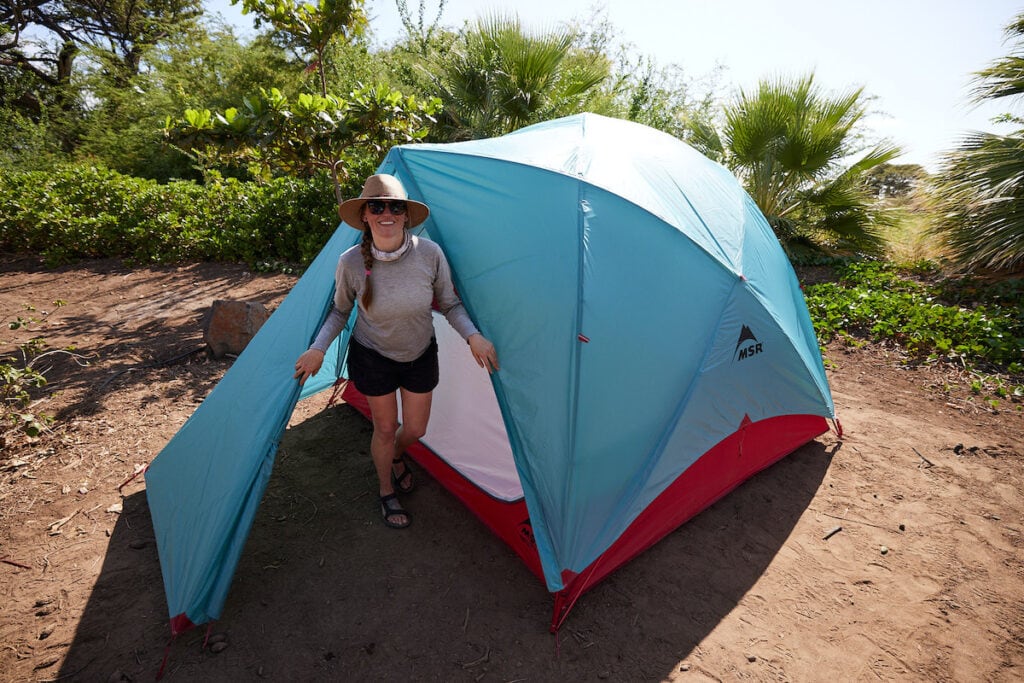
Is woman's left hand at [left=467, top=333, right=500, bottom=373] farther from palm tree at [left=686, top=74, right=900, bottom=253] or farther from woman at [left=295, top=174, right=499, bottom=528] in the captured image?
palm tree at [left=686, top=74, right=900, bottom=253]

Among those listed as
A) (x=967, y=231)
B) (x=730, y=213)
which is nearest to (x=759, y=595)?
(x=730, y=213)

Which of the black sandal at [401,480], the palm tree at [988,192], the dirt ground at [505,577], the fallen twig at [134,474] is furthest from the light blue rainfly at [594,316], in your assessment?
the palm tree at [988,192]

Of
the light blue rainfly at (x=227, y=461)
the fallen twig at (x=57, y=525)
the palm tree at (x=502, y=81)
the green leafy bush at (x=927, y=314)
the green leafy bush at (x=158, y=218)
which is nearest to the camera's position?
the light blue rainfly at (x=227, y=461)

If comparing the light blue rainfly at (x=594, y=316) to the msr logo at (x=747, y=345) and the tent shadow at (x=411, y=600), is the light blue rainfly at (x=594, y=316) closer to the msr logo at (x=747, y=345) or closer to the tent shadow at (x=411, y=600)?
the msr logo at (x=747, y=345)

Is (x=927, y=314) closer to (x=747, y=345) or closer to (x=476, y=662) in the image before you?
(x=747, y=345)

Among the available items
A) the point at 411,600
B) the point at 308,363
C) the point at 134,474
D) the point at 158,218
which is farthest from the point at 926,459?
the point at 158,218

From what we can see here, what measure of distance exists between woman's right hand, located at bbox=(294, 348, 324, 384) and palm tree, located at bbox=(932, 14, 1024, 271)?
663 cm

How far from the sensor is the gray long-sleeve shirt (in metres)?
2.20

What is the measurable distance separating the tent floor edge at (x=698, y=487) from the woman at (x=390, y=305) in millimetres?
1067

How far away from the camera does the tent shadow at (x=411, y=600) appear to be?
206cm

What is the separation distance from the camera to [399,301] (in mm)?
2201

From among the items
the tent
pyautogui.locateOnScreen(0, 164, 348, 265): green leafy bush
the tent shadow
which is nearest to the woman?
the tent

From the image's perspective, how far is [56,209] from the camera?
7.94 m

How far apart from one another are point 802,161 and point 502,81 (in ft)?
13.4
